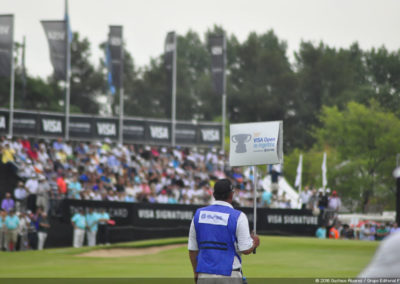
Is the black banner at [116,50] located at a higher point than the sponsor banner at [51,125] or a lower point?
higher

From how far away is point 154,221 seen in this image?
31078mm

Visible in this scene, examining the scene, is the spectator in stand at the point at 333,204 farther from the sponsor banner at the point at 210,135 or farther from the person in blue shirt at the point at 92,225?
the sponsor banner at the point at 210,135

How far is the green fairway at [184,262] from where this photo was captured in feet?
68.7

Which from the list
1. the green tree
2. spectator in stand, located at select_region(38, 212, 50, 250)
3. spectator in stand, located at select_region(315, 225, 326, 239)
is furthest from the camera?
the green tree

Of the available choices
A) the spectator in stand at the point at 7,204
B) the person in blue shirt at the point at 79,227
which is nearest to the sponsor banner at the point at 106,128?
the spectator in stand at the point at 7,204

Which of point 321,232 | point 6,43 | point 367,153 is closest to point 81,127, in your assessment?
point 6,43

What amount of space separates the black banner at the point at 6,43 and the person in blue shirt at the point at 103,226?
437 inches

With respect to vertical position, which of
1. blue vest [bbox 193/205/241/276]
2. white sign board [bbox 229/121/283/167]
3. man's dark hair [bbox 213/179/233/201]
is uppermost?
white sign board [bbox 229/121/283/167]

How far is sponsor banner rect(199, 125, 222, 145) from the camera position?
151ft

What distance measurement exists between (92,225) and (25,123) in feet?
35.0

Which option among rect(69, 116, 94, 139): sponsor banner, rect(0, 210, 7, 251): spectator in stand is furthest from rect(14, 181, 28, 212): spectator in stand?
rect(69, 116, 94, 139): sponsor banner

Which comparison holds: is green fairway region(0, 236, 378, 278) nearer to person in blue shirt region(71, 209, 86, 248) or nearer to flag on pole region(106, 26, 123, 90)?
person in blue shirt region(71, 209, 86, 248)

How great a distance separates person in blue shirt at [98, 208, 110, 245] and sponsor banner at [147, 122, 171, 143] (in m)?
14.3

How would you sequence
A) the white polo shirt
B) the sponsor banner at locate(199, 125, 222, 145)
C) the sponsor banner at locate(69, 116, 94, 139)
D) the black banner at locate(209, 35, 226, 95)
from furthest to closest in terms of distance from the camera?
the black banner at locate(209, 35, 226, 95)
the sponsor banner at locate(199, 125, 222, 145)
the sponsor banner at locate(69, 116, 94, 139)
the white polo shirt
